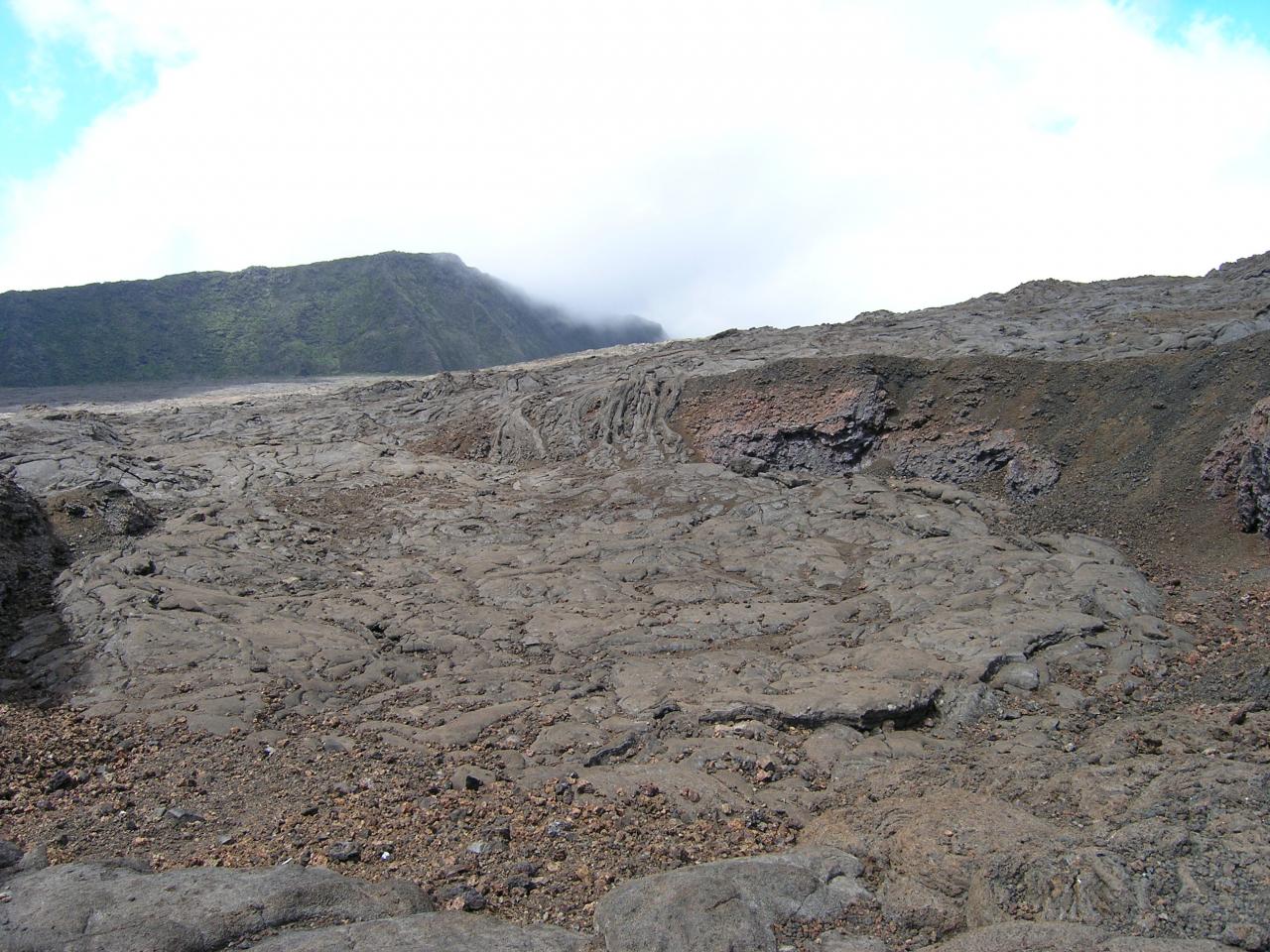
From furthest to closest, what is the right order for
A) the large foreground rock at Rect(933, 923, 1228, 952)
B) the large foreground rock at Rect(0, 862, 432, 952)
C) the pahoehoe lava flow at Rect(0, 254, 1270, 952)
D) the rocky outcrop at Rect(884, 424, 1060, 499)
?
the rocky outcrop at Rect(884, 424, 1060, 499) → the pahoehoe lava flow at Rect(0, 254, 1270, 952) → the large foreground rock at Rect(0, 862, 432, 952) → the large foreground rock at Rect(933, 923, 1228, 952)

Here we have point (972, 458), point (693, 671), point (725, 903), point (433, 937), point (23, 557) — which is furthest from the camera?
point (972, 458)

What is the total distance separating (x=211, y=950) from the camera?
373 centimetres

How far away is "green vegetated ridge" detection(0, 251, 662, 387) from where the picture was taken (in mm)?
48906

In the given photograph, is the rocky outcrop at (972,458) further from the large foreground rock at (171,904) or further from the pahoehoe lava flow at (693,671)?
the large foreground rock at (171,904)

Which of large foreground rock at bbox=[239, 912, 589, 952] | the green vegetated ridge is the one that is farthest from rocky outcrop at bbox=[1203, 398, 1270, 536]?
the green vegetated ridge

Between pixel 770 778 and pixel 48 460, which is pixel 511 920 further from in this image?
pixel 48 460

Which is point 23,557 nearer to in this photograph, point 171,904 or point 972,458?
point 171,904

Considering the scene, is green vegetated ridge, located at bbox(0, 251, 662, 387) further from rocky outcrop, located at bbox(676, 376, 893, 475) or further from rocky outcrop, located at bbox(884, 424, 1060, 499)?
rocky outcrop, located at bbox(884, 424, 1060, 499)

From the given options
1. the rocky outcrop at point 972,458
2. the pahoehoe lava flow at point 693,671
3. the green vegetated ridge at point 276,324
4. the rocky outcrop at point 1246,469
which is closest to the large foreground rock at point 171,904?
the pahoehoe lava flow at point 693,671

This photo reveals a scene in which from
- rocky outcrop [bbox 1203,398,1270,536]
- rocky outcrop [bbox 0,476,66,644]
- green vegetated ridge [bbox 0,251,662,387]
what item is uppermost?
green vegetated ridge [bbox 0,251,662,387]

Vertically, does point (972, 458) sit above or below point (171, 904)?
above

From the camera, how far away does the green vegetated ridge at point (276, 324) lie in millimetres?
48906

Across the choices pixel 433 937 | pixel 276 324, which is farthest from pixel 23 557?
pixel 276 324

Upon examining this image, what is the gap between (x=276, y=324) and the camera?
54.7m
